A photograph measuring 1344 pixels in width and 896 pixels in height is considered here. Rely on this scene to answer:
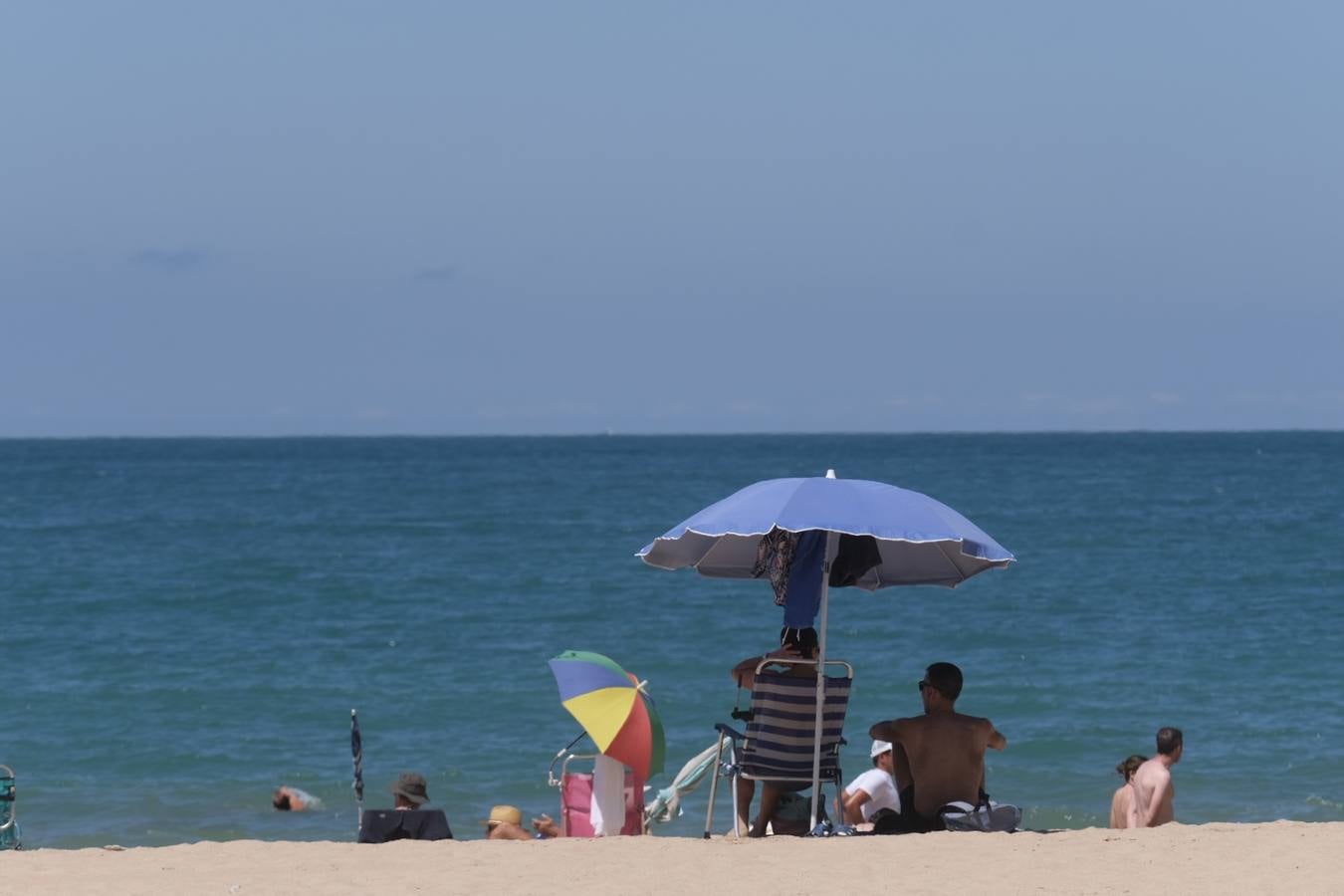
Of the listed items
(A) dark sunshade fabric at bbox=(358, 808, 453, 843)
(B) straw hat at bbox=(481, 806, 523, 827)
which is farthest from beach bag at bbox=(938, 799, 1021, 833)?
(B) straw hat at bbox=(481, 806, 523, 827)

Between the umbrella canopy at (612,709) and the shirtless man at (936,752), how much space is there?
1.45 m

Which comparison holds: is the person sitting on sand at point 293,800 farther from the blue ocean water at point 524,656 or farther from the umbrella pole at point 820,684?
the umbrella pole at point 820,684

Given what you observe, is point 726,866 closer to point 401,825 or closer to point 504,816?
point 401,825

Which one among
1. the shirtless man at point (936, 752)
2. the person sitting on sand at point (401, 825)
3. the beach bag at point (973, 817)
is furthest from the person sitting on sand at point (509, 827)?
the beach bag at point (973, 817)

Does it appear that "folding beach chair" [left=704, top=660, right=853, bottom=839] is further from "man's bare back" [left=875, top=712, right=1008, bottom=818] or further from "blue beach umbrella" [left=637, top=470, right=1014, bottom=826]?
"man's bare back" [left=875, top=712, right=1008, bottom=818]

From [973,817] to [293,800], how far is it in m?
6.83

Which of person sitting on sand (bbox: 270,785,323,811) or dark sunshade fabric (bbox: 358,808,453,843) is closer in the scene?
dark sunshade fabric (bbox: 358,808,453,843)

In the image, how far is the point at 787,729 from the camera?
8312 mm

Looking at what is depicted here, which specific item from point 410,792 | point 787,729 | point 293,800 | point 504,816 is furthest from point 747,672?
point 293,800

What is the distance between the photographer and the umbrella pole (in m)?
8.23

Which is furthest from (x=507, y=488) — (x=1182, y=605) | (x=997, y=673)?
(x=997, y=673)

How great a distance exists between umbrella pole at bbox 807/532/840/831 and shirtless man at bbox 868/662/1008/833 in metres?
0.28

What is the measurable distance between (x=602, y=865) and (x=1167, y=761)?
3430mm

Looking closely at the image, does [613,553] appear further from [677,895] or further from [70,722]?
[677,895]
